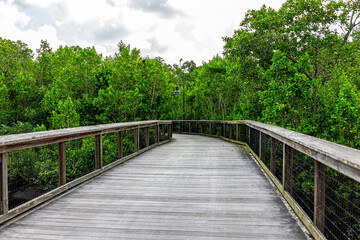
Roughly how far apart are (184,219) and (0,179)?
84.7 inches

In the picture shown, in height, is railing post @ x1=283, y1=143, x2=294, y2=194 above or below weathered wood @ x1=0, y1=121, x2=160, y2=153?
below

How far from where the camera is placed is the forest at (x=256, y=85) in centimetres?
859

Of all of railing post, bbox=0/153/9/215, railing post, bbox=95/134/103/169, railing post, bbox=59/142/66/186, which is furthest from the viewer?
railing post, bbox=95/134/103/169

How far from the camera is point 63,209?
11.2 feet

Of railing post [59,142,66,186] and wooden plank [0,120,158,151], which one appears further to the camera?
railing post [59,142,66,186]

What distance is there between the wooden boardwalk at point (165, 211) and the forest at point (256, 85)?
4568mm

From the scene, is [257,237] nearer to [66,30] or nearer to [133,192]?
[133,192]

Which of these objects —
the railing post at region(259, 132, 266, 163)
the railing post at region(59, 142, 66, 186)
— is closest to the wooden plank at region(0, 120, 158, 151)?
the railing post at region(59, 142, 66, 186)

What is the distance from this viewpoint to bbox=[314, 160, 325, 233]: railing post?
2.57 meters

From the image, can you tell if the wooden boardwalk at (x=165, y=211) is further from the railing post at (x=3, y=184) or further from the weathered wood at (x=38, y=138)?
the weathered wood at (x=38, y=138)

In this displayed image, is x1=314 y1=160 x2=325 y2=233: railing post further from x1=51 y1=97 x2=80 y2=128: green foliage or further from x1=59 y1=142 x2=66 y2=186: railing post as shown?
x1=51 y1=97 x2=80 y2=128: green foliage

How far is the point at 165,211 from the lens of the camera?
3326 mm

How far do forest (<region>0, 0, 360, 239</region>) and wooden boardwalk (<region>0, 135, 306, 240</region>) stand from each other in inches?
180

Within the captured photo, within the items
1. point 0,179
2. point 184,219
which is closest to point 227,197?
point 184,219
